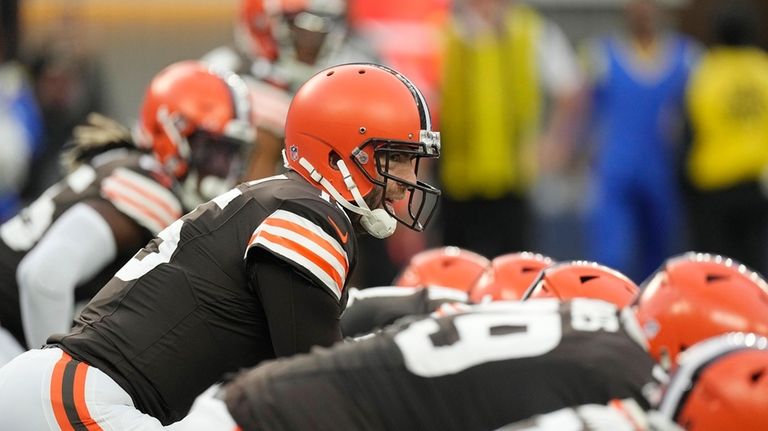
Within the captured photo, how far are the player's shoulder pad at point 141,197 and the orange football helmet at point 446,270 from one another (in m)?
0.89

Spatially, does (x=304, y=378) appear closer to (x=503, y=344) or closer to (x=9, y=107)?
(x=503, y=344)

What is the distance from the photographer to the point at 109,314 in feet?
13.0

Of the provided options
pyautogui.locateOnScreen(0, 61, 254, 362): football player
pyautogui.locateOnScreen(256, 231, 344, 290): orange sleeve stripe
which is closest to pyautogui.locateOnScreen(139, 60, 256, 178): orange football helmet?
pyautogui.locateOnScreen(0, 61, 254, 362): football player

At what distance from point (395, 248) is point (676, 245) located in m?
1.77

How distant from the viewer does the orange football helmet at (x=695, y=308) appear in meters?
3.91

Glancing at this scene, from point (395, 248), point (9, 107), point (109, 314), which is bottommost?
point (395, 248)

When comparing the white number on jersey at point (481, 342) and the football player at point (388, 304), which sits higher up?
the white number on jersey at point (481, 342)

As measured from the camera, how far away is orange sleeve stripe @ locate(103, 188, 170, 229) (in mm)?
5152

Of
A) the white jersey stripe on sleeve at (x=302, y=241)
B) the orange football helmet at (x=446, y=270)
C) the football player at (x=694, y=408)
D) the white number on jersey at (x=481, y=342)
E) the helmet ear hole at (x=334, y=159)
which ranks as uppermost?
the helmet ear hole at (x=334, y=159)

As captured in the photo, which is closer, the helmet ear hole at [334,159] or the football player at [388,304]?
the helmet ear hole at [334,159]

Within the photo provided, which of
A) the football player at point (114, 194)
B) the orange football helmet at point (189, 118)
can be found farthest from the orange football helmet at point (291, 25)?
the orange football helmet at point (189, 118)

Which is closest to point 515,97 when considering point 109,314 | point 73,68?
point 73,68

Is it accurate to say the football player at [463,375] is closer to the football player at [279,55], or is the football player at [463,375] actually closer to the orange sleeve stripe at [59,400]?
the orange sleeve stripe at [59,400]

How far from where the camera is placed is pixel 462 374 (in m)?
3.28
